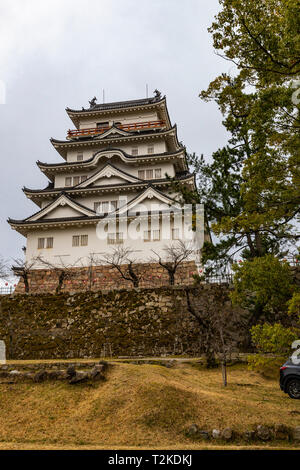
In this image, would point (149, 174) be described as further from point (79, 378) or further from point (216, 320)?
point (79, 378)

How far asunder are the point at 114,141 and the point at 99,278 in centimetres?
1138

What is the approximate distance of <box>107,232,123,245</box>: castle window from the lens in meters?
25.1

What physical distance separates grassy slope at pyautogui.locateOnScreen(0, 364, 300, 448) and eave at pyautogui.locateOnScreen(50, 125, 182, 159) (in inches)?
856

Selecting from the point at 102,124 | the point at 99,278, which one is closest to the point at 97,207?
the point at 99,278

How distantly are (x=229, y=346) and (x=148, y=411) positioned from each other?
24.4 feet

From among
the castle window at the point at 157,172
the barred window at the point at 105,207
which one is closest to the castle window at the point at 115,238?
the barred window at the point at 105,207

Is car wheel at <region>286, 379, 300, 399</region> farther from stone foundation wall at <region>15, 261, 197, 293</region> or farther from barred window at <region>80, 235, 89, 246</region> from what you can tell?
barred window at <region>80, 235, 89, 246</region>

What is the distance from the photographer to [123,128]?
30.8 metres

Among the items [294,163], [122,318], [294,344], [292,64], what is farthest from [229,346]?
[292,64]

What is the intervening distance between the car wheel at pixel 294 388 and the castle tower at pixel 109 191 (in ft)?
41.6

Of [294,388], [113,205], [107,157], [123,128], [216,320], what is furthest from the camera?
[123,128]

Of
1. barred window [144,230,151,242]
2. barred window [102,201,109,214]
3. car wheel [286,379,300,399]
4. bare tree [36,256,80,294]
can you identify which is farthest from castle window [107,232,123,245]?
car wheel [286,379,300,399]
